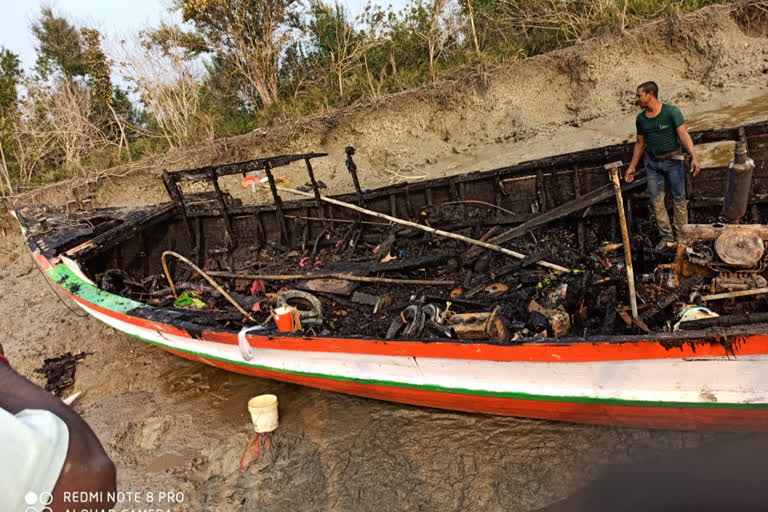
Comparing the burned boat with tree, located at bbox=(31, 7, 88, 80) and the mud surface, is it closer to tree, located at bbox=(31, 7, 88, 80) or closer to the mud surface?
the mud surface

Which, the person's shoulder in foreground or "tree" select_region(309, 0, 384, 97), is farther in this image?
"tree" select_region(309, 0, 384, 97)

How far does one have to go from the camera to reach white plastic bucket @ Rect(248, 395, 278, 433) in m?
4.41

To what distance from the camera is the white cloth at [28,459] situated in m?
0.88

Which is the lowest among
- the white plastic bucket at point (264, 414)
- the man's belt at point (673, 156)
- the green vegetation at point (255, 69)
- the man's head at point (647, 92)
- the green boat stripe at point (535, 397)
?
the white plastic bucket at point (264, 414)

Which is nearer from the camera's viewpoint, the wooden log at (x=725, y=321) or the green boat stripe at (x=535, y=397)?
the wooden log at (x=725, y=321)

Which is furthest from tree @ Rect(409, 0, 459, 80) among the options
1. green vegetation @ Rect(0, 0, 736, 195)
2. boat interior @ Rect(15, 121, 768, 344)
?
boat interior @ Rect(15, 121, 768, 344)

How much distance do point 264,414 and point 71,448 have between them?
11.8 ft

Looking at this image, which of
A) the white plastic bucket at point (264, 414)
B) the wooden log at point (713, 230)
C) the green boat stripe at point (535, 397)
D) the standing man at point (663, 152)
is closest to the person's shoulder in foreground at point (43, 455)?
the green boat stripe at point (535, 397)

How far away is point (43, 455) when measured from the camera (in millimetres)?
956

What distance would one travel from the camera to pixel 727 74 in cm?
A: 1100

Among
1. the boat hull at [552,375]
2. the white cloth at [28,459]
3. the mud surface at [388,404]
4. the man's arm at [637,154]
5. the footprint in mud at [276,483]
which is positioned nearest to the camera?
the white cloth at [28,459]

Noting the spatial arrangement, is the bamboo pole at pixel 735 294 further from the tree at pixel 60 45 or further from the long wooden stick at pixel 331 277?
the tree at pixel 60 45

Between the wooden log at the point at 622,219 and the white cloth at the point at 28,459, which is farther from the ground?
the white cloth at the point at 28,459

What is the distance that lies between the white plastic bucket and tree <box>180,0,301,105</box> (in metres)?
13.4
